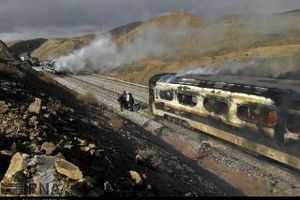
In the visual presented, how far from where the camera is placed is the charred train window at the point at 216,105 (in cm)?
2086

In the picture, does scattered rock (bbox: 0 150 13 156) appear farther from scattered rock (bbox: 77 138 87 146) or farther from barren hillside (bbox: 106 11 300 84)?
barren hillside (bbox: 106 11 300 84)

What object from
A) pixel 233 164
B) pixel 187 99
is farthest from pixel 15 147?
pixel 187 99

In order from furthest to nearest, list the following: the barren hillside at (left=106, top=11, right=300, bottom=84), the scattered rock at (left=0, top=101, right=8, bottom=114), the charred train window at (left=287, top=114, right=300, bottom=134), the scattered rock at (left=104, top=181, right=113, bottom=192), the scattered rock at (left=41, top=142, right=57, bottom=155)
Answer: the barren hillside at (left=106, top=11, right=300, bottom=84), the scattered rock at (left=0, top=101, right=8, bottom=114), the charred train window at (left=287, top=114, right=300, bottom=134), the scattered rock at (left=41, top=142, right=57, bottom=155), the scattered rock at (left=104, top=181, right=113, bottom=192)

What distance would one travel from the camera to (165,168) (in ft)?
56.7

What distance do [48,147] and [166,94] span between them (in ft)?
46.7

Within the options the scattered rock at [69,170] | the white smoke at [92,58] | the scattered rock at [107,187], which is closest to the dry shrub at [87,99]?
the scattered rock at [107,187]

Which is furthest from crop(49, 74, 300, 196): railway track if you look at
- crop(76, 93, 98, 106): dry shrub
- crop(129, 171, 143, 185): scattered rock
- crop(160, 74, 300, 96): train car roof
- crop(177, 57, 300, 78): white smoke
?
crop(177, 57, 300, 78): white smoke

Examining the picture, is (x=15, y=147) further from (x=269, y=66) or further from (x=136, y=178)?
(x=269, y=66)

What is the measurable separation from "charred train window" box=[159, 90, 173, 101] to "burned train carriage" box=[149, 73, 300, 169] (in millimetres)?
63

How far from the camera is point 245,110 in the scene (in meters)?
19.3

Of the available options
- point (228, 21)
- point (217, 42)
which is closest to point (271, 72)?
point (217, 42)

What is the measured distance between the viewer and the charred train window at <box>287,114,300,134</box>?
16234 mm

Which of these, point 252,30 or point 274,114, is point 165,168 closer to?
point 274,114

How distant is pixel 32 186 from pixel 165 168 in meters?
7.36
